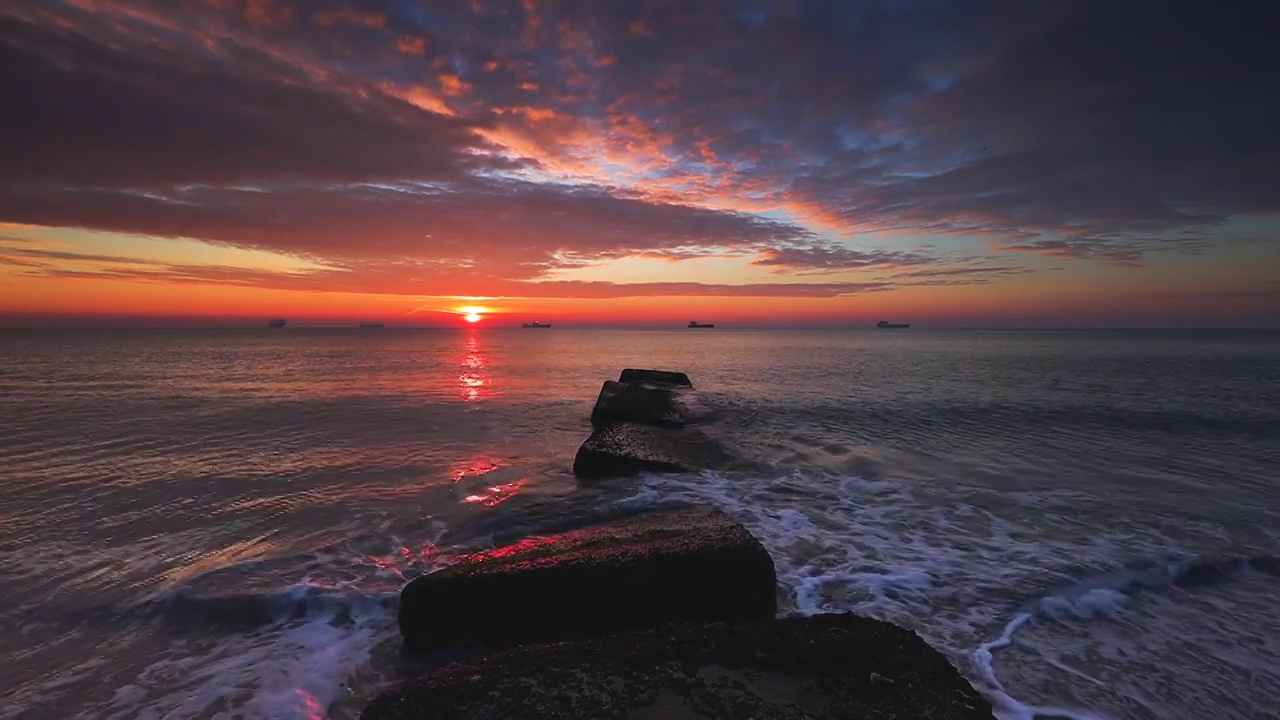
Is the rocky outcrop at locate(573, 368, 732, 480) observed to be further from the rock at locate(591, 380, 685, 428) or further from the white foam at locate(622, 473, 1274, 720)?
the white foam at locate(622, 473, 1274, 720)

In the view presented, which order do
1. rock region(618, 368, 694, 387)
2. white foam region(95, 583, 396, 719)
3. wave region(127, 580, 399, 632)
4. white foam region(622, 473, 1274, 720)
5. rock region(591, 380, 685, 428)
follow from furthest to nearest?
1. rock region(618, 368, 694, 387)
2. rock region(591, 380, 685, 428)
3. wave region(127, 580, 399, 632)
4. white foam region(622, 473, 1274, 720)
5. white foam region(95, 583, 396, 719)

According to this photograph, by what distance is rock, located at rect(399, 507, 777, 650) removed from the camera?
487cm

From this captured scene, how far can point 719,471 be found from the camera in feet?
39.7

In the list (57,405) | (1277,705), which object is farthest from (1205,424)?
(57,405)

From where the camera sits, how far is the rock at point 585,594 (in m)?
4.87

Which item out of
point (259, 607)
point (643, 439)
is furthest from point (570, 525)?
point (643, 439)

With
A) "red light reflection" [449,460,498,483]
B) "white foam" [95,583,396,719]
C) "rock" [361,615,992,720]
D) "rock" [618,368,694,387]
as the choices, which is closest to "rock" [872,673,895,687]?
"rock" [361,615,992,720]

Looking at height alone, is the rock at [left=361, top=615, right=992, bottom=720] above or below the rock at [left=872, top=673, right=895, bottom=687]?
below

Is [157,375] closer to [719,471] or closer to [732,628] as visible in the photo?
[719,471]

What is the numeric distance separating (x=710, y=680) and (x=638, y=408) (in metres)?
14.4

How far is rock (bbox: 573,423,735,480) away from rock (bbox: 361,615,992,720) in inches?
294

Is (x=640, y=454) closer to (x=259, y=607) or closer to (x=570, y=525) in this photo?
(x=570, y=525)

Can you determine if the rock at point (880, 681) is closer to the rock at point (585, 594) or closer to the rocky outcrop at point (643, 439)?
the rock at point (585, 594)

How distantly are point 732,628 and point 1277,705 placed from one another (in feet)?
14.8
